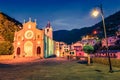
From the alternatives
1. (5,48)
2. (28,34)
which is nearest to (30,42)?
(28,34)

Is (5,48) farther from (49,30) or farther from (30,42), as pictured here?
(49,30)

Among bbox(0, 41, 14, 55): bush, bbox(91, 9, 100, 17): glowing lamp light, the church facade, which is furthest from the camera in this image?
the church facade

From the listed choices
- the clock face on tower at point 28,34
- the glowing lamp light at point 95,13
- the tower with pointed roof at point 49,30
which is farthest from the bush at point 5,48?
the glowing lamp light at point 95,13

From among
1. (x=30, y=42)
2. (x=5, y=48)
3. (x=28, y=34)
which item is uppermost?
(x=28, y=34)

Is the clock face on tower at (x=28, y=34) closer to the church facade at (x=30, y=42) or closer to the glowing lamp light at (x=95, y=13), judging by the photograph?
the church facade at (x=30, y=42)

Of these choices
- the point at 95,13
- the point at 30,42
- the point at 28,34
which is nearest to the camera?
the point at 95,13

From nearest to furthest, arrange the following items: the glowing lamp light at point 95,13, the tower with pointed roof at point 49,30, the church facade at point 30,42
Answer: the glowing lamp light at point 95,13, the church facade at point 30,42, the tower with pointed roof at point 49,30

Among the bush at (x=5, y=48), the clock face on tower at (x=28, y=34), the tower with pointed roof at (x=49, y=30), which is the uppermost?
the tower with pointed roof at (x=49, y=30)

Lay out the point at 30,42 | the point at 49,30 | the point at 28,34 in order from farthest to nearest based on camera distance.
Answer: the point at 49,30 < the point at 28,34 < the point at 30,42

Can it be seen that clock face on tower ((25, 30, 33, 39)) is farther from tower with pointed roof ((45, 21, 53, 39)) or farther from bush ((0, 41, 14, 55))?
tower with pointed roof ((45, 21, 53, 39))

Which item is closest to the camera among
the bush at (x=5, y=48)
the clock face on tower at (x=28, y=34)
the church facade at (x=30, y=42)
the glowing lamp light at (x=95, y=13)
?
the glowing lamp light at (x=95, y=13)

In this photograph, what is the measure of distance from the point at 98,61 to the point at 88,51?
4083 mm

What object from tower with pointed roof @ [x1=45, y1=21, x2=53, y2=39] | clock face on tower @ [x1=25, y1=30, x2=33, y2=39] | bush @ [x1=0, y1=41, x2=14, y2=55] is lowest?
bush @ [x1=0, y1=41, x2=14, y2=55]

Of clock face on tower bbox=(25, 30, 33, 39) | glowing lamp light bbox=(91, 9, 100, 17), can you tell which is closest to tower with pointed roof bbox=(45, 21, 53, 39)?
clock face on tower bbox=(25, 30, 33, 39)
